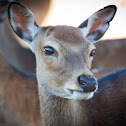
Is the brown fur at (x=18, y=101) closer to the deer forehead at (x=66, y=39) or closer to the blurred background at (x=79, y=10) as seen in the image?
the blurred background at (x=79, y=10)

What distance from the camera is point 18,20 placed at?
1.61 meters

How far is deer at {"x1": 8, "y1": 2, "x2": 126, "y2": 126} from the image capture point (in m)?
1.39

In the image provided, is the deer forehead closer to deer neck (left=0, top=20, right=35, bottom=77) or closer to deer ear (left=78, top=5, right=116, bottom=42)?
deer ear (left=78, top=5, right=116, bottom=42)

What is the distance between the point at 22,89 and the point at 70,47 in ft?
4.58

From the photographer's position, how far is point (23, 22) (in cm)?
163

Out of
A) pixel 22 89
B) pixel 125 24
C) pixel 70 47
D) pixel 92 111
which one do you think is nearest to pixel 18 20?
pixel 70 47

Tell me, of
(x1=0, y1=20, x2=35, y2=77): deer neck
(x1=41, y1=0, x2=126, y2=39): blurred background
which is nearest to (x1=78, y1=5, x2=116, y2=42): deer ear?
(x1=41, y1=0, x2=126, y2=39): blurred background

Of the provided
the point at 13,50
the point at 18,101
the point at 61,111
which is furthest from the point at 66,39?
the point at 13,50

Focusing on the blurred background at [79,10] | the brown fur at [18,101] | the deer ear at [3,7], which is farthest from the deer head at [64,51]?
the deer ear at [3,7]

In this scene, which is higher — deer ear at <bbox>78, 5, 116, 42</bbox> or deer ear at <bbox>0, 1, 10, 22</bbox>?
deer ear at <bbox>78, 5, 116, 42</bbox>

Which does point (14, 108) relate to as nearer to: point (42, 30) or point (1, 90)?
point (1, 90)

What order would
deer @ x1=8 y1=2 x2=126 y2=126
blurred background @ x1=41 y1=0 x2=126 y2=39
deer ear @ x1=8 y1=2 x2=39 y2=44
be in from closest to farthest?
deer @ x1=8 y1=2 x2=126 y2=126 < deer ear @ x1=8 y1=2 x2=39 y2=44 < blurred background @ x1=41 y1=0 x2=126 y2=39

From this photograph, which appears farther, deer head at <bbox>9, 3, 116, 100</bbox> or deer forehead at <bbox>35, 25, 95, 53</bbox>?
deer forehead at <bbox>35, 25, 95, 53</bbox>

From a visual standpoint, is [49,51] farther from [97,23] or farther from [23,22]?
[97,23]
